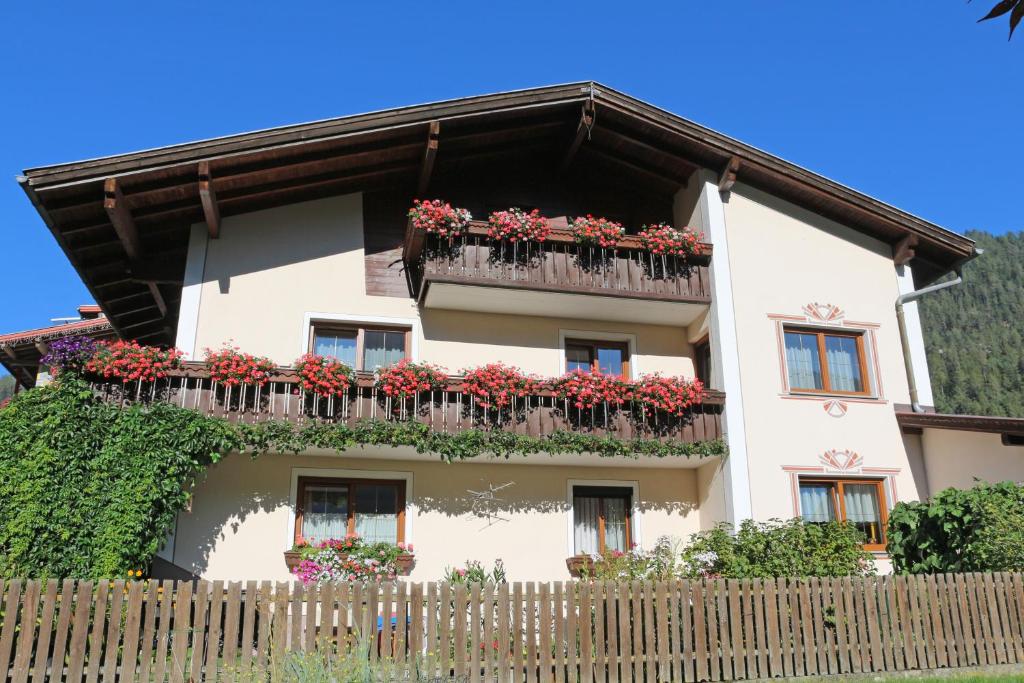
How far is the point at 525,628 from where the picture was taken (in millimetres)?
9516

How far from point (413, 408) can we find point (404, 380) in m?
0.48

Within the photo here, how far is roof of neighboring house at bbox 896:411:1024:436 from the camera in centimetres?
1283

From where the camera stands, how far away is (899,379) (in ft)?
50.2

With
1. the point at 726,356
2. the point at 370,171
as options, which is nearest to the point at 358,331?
the point at 370,171

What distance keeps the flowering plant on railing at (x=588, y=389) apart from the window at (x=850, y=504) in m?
3.57

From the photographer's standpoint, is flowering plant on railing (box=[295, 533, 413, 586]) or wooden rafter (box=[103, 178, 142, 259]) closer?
wooden rafter (box=[103, 178, 142, 259])

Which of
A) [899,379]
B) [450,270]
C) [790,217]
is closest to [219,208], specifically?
[450,270]

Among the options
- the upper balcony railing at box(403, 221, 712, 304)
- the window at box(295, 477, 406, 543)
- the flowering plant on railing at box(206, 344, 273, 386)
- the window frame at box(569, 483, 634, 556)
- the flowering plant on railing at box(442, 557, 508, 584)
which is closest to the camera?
the flowering plant on railing at box(206, 344, 273, 386)

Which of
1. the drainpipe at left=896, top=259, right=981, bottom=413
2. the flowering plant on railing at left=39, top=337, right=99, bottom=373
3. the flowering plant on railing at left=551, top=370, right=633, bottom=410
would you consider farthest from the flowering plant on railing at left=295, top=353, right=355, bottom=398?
the drainpipe at left=896, top=259, right=981, bottom=413

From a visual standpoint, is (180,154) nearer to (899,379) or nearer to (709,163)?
(709,163)

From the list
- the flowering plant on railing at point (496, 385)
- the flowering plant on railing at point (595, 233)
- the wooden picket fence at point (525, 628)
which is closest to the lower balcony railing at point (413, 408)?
the flowering plant on railing at point (496, 385)

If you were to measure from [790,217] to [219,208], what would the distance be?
33.8 feet

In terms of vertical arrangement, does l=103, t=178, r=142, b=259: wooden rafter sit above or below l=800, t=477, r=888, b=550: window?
above

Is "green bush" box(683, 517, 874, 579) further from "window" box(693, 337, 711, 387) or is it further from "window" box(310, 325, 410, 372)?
"window" box(310, 325, 410, 372)
